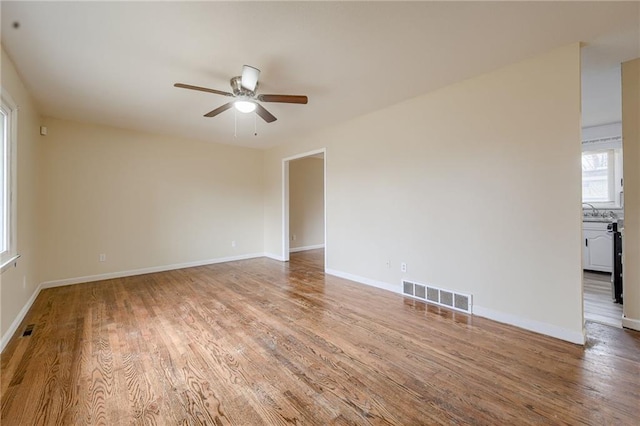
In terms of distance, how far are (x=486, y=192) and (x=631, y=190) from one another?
117 centimetres

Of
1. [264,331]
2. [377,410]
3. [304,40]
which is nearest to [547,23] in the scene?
[304,40]

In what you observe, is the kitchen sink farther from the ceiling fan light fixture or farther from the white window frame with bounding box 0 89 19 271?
the white window frame with bounding box 0 89 19 271

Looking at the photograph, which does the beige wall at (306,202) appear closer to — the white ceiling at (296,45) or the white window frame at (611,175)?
the white ceiling at (296,45)

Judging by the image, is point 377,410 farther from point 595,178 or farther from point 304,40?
point 595,178

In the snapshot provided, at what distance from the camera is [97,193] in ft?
14.1

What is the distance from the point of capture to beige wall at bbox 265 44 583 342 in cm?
230

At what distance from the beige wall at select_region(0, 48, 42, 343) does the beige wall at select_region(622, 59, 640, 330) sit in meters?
5.47

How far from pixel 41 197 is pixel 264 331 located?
393 centimetres

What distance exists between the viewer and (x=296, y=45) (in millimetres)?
2221

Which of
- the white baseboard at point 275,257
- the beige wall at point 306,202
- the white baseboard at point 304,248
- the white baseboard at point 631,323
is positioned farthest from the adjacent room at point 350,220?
the beige wall at point 306,202

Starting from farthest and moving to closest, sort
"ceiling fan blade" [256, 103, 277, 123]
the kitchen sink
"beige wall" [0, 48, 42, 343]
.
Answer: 1. the kitchen sink
2. "ceiling fan blade" [256, 103, 277, 123]
3. "beige wall" [0, 48, 42, 343]

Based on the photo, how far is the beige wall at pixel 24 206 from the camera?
93.3 inches

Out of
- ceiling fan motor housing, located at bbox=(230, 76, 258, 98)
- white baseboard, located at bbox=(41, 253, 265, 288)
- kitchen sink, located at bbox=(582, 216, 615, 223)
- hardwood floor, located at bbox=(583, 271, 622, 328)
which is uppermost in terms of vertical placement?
ceiling fan motor housing, located at bbox=(230, 76, 258, 98)

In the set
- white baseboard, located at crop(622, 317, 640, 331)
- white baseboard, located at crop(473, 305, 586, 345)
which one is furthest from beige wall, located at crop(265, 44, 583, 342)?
white baseboard, located at crop(622, 317, 640, 331)
